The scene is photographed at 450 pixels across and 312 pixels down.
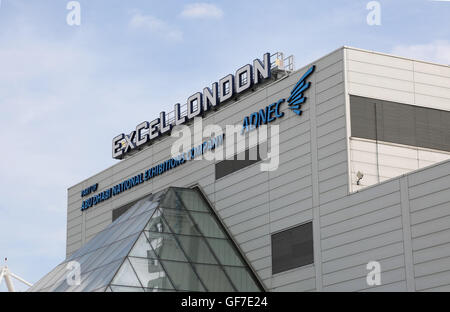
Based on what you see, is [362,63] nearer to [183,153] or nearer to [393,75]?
[393,75]

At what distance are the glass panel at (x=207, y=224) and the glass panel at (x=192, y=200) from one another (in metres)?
0.57

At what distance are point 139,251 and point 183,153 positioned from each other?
40.8 feet

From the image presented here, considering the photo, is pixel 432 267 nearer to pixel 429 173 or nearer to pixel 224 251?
pixel 429 173

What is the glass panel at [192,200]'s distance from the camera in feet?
170

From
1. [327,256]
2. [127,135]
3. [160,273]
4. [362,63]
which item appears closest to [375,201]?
[327,256]

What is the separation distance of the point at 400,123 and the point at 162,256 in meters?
14.5

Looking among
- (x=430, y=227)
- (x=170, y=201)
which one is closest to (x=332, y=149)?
(x=430, y=227)

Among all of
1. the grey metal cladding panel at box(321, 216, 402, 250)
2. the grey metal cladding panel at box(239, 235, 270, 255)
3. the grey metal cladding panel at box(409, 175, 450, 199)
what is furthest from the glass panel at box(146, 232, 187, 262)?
the grey metal cladding panel at box(409, 175, 450, 199)

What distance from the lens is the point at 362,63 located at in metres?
45.4

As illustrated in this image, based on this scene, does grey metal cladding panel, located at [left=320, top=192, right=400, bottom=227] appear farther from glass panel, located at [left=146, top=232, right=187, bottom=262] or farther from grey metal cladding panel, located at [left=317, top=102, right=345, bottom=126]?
glass panel, located at [left=146, top=232, right=187, bottom=262]

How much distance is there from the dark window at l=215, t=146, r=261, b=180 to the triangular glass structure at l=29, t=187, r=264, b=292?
2.28 m

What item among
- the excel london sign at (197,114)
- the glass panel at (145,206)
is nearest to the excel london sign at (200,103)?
the excel london sign at (197,114)

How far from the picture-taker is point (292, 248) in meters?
46.1

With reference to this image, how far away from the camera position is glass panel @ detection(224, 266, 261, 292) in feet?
153
